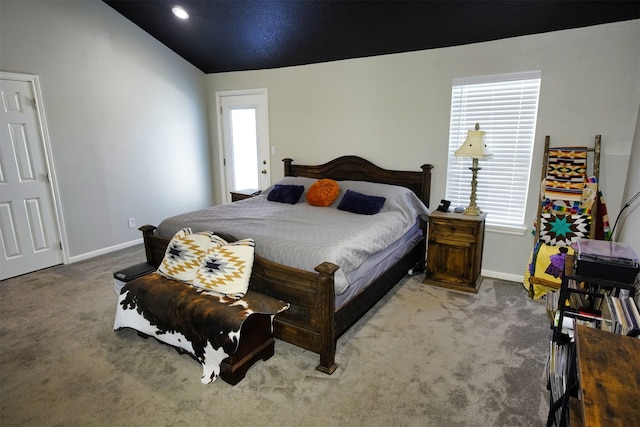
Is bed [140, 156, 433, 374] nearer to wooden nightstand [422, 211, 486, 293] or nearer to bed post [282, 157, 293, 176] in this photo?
wooden nightstand [422, 211, 486, 293]

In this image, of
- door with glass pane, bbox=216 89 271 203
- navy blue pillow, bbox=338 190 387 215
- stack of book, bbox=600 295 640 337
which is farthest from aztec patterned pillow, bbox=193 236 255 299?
door with glass pane, bbox=216 89 271 203

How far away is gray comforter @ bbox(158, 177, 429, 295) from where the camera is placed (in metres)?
2.36

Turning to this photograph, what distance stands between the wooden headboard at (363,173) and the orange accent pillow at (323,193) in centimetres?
40

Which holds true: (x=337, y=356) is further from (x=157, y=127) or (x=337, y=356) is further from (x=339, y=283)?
(x=157, y=127)

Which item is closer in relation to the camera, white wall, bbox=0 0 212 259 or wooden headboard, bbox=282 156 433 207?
white wall, bbox=0 0 212 259

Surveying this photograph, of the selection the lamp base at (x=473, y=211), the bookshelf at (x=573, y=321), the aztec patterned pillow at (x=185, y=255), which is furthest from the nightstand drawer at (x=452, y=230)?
the aztec patterned pillow at (x=185, y=255)

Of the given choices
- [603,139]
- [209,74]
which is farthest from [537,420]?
[209,74]

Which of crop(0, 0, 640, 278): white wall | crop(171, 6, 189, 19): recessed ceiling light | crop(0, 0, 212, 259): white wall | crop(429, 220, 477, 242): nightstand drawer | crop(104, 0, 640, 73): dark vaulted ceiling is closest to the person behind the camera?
crop(104, 0, 640, 73): dark vaulted ceiling

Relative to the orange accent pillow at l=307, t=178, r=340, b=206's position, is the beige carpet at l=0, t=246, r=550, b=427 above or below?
below

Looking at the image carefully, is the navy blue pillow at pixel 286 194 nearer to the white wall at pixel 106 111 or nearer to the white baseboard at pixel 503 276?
the white wall at pixel 106 111

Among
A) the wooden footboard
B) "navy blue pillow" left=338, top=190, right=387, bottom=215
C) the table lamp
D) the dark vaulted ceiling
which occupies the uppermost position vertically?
the dark vaulted ceiling

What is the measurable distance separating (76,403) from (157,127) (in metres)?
3.54

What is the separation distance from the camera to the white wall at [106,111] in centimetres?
353

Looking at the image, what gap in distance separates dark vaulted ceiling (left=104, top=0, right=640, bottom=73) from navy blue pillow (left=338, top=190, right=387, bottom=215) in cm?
155
